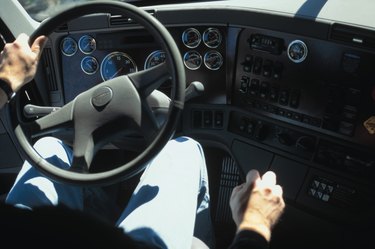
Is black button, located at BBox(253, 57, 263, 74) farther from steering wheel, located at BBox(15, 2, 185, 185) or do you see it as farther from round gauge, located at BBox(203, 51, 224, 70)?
steering wheel, located at BBox(15, 2, 185, 185)


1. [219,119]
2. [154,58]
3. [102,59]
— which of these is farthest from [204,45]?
[102,59]

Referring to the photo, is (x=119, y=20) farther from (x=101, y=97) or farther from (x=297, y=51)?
(x=297, y=51)

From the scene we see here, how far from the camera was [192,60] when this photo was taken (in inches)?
84.9

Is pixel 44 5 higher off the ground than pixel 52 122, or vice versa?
pixel 44 5

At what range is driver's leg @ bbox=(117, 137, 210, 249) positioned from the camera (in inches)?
57.6

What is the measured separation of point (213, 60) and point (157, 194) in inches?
29.1

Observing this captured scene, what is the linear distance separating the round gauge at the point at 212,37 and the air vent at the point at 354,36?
0.50 meters

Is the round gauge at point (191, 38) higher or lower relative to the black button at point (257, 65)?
higher

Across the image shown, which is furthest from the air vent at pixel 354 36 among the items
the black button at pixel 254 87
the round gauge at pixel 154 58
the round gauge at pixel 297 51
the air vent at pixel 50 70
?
the air vent at pixel 50 70

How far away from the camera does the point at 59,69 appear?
2.29 meters

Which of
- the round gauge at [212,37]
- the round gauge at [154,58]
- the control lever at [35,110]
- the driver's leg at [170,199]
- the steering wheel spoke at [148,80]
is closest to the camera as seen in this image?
the driver's leg at [170,199]

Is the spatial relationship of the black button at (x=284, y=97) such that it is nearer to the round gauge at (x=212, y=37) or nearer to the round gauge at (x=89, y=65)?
the round gauge at (x=212, y=37)

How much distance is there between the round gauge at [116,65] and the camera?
2205 millimetres

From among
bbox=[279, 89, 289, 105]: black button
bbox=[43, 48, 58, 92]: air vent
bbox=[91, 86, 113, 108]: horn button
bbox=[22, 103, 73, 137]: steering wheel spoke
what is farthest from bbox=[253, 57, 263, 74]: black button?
bbox=[43, 48, 58, 92]: air vent
